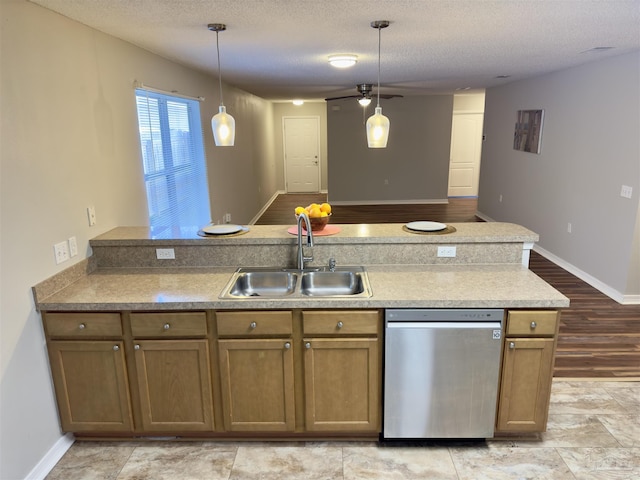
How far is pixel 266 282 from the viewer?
2.66m

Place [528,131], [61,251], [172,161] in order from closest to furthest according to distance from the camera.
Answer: [61,251]
[172,161]
[528,131]

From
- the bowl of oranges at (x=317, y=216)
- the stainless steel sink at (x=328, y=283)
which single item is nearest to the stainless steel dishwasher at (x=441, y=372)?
the stainless steel sink at (x=328, y=283)

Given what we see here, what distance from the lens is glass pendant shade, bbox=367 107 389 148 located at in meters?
2.59

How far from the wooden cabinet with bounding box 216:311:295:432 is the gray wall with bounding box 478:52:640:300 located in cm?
344

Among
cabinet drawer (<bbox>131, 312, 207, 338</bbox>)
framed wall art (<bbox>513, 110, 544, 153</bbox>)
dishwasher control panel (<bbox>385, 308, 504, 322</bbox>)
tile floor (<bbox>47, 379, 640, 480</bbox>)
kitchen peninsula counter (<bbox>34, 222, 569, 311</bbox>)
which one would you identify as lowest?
tile floor (<bbox>47, 379, 640, 480</bbox>)

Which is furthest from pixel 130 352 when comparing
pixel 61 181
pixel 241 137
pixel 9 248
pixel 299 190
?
pixel 299 190

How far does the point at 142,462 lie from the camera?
7.61ft

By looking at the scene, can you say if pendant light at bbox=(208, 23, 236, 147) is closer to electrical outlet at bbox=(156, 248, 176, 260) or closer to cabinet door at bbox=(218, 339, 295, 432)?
electrical outlet at bbox=(156, 248, 176, 260)

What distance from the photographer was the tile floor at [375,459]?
2.21 metres

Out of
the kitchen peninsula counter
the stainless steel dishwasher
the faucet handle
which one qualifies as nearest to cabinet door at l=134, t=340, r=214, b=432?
the kitchen peninsula counter

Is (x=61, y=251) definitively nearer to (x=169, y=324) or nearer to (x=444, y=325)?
(x=169, y=324)

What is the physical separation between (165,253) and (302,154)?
8804mm

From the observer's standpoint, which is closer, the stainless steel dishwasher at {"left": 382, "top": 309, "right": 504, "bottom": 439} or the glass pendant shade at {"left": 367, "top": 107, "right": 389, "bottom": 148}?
the stainless steel dishwasher at {"left": 382, "top": 309, "right": 504, "bottom": 439}

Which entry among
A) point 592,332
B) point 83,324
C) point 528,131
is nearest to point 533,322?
point 592,332
